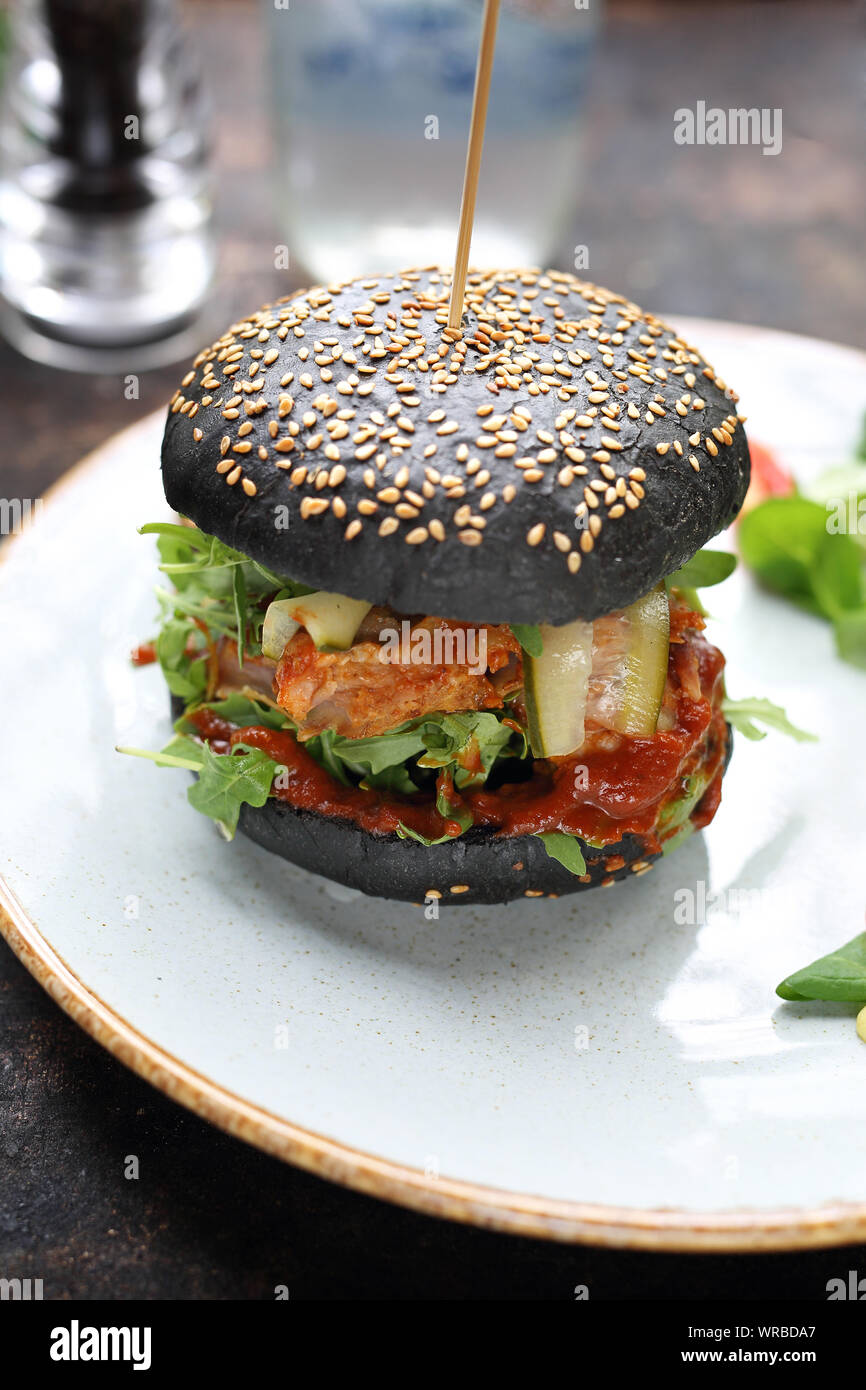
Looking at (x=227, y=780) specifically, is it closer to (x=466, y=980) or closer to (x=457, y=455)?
(x=466, y=980)

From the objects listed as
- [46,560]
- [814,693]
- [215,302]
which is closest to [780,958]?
[814,693]

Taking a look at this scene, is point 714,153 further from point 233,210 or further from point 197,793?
point 197,793

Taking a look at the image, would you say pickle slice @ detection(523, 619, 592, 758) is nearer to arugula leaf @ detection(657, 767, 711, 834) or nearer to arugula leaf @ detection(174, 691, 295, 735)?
arugula leaf @ detection(657, 767, 711, 834)

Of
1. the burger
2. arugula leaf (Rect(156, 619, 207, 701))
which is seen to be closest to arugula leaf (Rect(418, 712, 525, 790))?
the burger

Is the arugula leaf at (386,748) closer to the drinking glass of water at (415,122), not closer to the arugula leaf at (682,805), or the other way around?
the arugula leaf at (682,805)

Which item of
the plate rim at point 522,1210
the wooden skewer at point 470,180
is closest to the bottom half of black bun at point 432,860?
the plate rim at point 522,1210

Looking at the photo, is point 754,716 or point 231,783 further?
point 754,716

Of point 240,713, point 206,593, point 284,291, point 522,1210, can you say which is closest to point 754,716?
point 240,713
